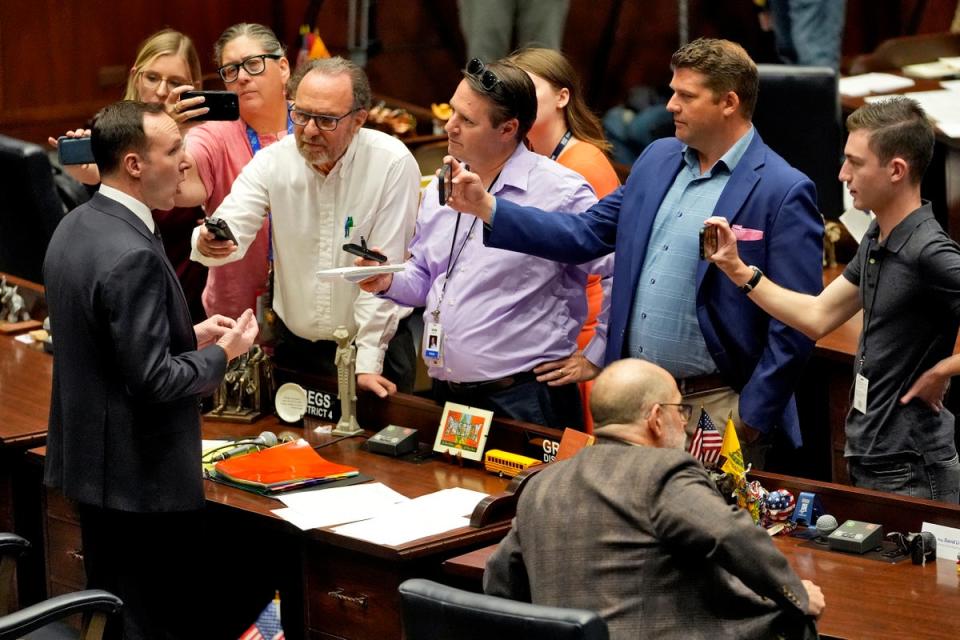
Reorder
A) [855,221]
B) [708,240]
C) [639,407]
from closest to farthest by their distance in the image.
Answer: [639,407] → [708,240] → [855,221]

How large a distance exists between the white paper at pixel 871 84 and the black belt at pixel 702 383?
3484mm

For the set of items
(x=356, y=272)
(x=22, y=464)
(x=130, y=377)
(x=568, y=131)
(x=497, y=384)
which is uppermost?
(x=568, y=131)

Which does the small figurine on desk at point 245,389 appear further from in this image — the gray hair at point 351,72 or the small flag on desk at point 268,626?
the small flag on desk at point 268,626

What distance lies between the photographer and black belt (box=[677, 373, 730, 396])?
3699 millimetres

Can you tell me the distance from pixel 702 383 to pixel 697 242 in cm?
36

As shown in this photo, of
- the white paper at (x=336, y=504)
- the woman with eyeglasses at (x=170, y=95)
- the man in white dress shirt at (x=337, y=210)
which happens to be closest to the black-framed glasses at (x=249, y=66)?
the woman with eyeglasses at (x=170, y=95)

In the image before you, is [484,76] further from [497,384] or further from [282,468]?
[282,468]

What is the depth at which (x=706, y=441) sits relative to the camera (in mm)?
3285

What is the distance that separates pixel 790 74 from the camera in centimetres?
613

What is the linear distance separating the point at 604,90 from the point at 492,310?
16.2ft

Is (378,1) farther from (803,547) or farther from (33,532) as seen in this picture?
(803,547)

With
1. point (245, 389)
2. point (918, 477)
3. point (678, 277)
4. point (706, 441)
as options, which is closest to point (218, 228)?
point (245, 389)

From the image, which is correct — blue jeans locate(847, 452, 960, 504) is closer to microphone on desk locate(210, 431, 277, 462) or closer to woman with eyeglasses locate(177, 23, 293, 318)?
microphone on desk locate(210, 431, 277, 462)

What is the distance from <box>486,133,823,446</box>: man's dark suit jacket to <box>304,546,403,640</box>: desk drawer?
2.77ft
